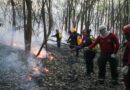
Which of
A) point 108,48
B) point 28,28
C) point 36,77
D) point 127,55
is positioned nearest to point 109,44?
Result: point 108,48

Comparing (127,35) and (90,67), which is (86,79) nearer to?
(90,67)

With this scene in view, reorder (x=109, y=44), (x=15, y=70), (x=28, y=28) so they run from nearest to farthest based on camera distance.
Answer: (x=109, y=44) → (x=15, y=70) → (x=28, y=28)

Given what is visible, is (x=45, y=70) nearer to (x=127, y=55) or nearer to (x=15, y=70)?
(x=15, y=70)

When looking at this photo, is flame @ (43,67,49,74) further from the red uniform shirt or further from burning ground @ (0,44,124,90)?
the red uniform shirt

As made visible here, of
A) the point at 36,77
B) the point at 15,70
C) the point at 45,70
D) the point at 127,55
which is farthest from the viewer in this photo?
the point at 45,70

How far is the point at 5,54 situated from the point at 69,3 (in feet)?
92.5

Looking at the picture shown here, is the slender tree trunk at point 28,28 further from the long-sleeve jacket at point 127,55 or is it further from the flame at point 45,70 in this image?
the long-sleeve jacket at point 127,55

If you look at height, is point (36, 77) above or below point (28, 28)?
below

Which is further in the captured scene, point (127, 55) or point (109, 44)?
point (109, 44)

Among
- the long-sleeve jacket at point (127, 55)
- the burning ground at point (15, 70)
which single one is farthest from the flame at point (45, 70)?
the long-sleeve jacket at point (127, 55)

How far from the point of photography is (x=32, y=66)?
13.3 meters

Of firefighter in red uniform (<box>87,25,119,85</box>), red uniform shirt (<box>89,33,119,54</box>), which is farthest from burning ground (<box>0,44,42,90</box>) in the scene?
red uniform shirt (<box>89,33,119,54</box>)

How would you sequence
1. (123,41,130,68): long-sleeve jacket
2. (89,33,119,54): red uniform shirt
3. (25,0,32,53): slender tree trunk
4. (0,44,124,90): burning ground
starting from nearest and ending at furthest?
1. (123,41,130,68): long-sleeve jacket
2. (0,44,124,90): burning ground
3. (89,33,119,54): red uniform shirt
4. (25,0,32,53): slender tree trunk

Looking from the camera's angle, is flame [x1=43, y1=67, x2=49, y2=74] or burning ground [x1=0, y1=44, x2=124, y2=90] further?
flame [x1=43, y1=67, x2=49, y2=74]
